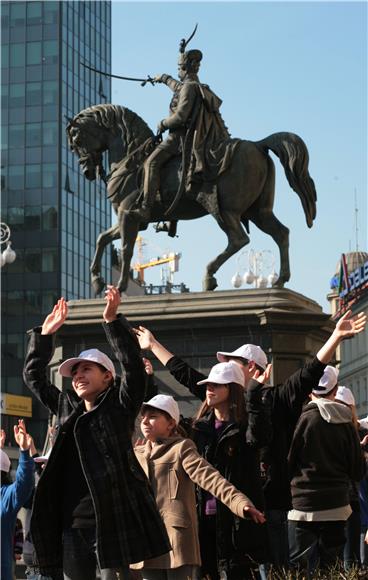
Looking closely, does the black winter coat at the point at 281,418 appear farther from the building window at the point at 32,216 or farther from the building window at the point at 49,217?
the building window at the point at 32,216

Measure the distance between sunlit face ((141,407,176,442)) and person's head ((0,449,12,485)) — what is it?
1591mm

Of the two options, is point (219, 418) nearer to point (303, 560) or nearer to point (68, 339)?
point (303, 560)

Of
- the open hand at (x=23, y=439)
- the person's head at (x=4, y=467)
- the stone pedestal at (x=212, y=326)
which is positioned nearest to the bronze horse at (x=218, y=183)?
the stone pedestal at (x=212, y=326)

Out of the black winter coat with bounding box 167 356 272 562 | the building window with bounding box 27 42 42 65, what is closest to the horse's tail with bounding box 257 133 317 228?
the black winter coat with bounding box 167 356 272 562

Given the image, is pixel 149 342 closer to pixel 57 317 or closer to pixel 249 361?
pixel 249 361

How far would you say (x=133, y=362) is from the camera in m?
7.55

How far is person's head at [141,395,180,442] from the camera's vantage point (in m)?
8.41

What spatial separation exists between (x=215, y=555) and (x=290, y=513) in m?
1.30

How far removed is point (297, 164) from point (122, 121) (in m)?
2.61

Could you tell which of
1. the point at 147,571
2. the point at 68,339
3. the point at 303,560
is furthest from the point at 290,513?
the point at 68,339

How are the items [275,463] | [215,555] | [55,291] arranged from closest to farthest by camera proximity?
[215,555]
[275,463]
[55,291]

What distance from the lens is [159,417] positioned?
848cm

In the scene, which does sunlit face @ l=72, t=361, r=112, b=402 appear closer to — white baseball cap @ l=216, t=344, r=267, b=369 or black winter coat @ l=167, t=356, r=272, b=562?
black winter coat @ l=167, t=356, r=272, b=562

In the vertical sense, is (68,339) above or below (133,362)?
above
